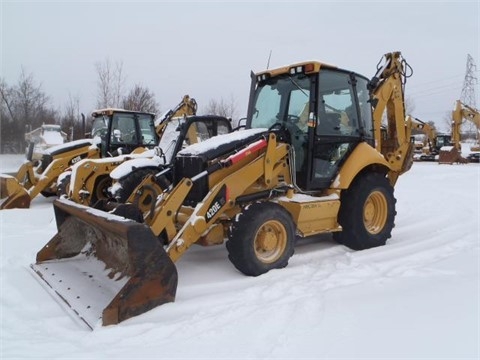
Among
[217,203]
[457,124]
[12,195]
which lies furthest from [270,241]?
[457,124]

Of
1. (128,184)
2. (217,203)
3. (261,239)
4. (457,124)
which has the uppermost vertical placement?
(457,124)

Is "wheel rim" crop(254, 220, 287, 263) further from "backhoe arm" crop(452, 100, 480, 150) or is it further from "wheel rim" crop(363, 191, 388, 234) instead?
"backhoe arm" crop(452, 100, 480, 150)

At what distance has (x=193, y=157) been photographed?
16.9ft

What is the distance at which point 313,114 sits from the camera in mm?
5594

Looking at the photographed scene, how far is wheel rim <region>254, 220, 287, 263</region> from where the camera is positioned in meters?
4.96

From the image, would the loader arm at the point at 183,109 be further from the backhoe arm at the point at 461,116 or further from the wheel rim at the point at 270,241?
the backhoe arm at the point at 461,116

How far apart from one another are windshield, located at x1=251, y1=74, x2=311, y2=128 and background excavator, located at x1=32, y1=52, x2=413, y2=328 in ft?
0.05

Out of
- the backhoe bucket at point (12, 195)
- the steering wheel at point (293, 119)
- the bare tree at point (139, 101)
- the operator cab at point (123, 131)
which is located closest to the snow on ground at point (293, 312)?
the steering wheel at point (293, 119)

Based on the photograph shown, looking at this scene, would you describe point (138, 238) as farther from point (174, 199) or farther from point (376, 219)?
point (376, 219)

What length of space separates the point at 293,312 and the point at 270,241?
53.6 inches

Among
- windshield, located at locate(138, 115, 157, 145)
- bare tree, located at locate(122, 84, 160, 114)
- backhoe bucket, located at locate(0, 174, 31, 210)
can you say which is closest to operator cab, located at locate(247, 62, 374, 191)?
windshield, located at locate(138, 115, 157, 145)

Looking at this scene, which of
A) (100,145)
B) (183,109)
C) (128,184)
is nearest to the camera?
(128,184)

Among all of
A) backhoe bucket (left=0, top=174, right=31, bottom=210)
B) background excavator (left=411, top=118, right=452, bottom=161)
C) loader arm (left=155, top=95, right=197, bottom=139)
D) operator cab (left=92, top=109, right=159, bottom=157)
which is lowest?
background excavator (left=411, top=118, right=452, bottom=161)

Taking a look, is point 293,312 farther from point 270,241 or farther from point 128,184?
point 128,184
